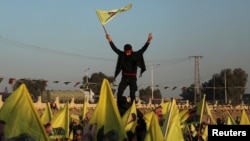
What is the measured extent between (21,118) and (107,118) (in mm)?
1508

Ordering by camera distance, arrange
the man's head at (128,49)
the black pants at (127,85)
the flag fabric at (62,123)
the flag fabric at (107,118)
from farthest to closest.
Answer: the flag fabric at (62,123) < the black pants at (127,85) < the man's head at (128,49) < the flag fabric at (107,118)

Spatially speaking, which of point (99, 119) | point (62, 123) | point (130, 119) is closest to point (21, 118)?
point (99, 119)

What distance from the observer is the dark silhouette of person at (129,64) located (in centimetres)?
1086

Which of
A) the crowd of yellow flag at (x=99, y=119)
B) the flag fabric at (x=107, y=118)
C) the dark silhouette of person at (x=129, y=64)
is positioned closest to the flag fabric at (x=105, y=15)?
the dark silhouette of person at (x=129, y=64)

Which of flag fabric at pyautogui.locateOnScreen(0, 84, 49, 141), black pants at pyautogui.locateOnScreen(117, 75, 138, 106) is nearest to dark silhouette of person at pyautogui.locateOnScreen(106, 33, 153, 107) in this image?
black pants at pyautogui.locateOnScreen(117, 75, 138, 106)

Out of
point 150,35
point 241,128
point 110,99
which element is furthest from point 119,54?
point 241,128

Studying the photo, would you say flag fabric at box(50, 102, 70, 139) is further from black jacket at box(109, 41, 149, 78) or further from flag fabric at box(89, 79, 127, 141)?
flag fabric at box(89, 79, 127, 141)

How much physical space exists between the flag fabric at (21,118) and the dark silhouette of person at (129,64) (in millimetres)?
3660

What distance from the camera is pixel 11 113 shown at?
730 centimetres

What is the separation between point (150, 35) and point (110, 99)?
2945mm

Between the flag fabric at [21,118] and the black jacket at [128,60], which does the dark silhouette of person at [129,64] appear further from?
the flag fabric at [21,118]

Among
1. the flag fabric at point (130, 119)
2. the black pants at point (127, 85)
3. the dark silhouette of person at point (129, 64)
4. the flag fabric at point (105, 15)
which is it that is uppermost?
the flag fabric at point (105, 15)

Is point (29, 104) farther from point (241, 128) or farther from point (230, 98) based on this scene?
point (230, 98)

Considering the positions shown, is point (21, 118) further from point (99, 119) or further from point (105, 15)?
point (105, 15)
